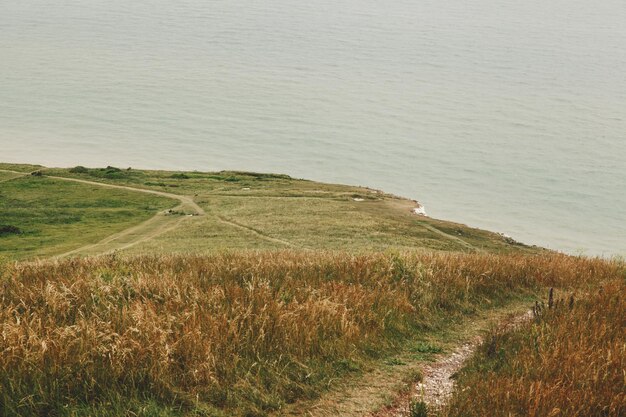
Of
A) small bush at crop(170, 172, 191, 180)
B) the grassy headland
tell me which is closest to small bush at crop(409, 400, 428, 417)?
the grassy headland

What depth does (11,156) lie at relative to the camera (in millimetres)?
87188

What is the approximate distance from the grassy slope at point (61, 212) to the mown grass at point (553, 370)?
29414 mm

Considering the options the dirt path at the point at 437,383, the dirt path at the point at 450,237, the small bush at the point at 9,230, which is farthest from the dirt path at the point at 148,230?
the dirt path at the point at 437,383

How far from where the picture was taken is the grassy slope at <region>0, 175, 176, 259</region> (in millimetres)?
38688

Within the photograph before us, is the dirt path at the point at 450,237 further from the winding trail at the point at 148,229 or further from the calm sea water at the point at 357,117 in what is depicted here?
the calm sea water at the point at 357,117

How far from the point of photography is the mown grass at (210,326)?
31.6ft

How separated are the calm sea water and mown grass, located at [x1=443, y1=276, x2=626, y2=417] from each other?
51846mm

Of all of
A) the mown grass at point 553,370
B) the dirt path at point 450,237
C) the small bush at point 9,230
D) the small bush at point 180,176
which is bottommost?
the small bush at point 9,230

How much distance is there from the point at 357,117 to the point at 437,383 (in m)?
107

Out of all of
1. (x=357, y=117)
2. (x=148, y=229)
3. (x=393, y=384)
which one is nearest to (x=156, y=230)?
(x=148, y=229)

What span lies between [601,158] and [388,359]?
92151mm

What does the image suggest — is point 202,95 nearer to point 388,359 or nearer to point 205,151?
point 205,151

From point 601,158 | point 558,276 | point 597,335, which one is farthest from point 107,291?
point 601,158

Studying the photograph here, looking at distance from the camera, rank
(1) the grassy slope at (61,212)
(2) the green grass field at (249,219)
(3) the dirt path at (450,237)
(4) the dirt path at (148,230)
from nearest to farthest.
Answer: (4) the dirt path at (148,230), (2) the green grass field at (249,219), (1) the grassy slope at (61,212), (3) the dirt path at (450,237)
